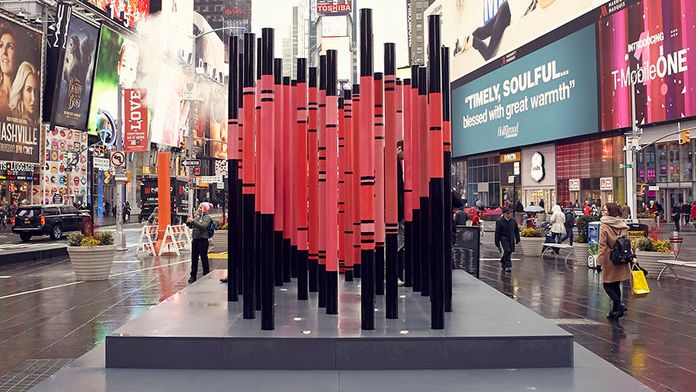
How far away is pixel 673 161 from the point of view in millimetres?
43750

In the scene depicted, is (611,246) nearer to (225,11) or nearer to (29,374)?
(29,374)

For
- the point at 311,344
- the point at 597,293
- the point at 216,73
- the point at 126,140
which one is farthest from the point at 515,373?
the point at 216,73

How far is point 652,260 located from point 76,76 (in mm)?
43715

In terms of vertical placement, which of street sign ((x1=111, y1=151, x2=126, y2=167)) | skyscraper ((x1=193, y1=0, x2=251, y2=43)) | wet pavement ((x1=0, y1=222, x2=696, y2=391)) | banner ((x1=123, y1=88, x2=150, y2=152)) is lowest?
wet pavement ((x1=0, y1=222, x2=696, y2=391))

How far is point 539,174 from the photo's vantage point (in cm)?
5225

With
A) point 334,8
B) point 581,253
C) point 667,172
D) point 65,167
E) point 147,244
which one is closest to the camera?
point 581,253

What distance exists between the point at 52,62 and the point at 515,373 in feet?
151

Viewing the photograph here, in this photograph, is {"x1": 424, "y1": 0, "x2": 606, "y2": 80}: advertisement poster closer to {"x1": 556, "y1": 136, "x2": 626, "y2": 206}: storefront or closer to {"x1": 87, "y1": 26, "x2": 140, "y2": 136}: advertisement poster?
{"x1": 556, "y1": 136, "x2": 626, "y2": 206}: storefront

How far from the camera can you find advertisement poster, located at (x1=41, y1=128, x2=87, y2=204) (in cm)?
4744

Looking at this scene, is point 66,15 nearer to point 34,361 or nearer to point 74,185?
point 74,185

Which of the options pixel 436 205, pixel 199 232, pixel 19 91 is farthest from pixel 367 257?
pixel 19 91

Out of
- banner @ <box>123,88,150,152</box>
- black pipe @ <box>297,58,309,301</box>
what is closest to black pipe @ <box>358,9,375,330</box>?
black pipe @ <box>297,58,309,301</box>

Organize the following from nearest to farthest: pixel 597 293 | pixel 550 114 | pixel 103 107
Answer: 1. pixel 597 293
2. pixel 550 114
3. pixel 103 107

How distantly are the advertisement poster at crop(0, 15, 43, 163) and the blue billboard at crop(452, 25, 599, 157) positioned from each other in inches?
1441
